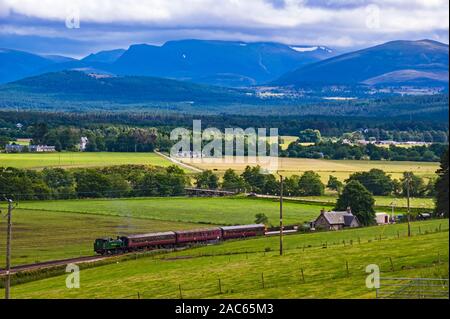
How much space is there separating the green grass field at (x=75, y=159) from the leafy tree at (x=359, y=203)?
3606 cm

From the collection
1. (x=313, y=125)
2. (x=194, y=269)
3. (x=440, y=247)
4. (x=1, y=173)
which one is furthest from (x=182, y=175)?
(x=313, y=125)

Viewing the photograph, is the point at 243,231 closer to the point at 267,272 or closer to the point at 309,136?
the point at 267,272

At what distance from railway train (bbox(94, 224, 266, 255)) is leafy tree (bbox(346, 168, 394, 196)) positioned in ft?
73.9

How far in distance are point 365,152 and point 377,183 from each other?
41957 millimetres

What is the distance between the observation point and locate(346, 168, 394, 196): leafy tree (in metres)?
87.6

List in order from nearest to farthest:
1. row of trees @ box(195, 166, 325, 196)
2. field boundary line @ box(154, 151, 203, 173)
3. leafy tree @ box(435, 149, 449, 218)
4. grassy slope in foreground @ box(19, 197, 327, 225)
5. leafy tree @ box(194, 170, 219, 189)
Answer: leafy tree @ box(435, 149, 449, 218) < grassy slope in foreground @ box(19, 197, 327, 225) < row of trees @ box(195, 166, 325, 196) < leafy tree @ box(194, 170, 219, 189) < field boundary line @ box(154, 151, 203, 173)

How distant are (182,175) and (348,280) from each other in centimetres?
5988

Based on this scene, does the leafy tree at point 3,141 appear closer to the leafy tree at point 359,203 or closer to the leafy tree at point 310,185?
the leafy tree at point 310,185

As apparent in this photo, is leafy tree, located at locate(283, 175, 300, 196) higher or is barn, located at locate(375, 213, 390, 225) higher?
leafy tree, located at locate(283, 175, 300, 196)

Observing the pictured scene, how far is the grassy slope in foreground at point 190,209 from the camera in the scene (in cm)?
7556

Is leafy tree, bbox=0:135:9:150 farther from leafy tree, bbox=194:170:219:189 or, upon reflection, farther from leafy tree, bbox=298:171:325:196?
leafy tree, bbox=298:171:325:196

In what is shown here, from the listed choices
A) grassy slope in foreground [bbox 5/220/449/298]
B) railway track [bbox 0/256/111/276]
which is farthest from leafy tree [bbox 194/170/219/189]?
grassy slope in foreground [bbox 5/220/449/298]
